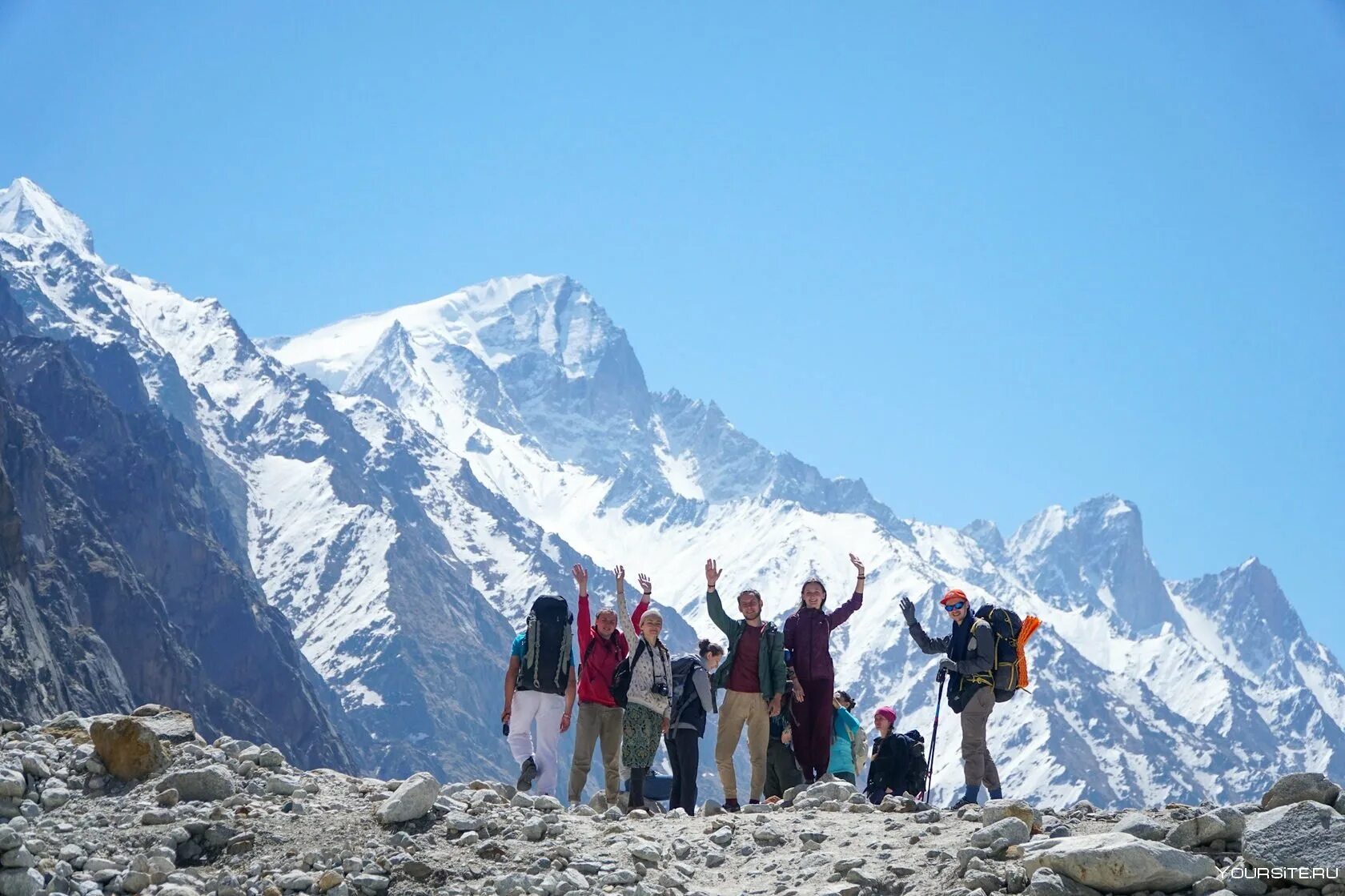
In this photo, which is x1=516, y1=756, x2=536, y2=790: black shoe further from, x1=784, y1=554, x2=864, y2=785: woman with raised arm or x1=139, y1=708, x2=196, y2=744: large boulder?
x1=139, y1=708, x2=196, y2=744: large boulder

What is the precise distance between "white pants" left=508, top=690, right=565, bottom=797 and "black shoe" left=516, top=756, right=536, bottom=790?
12 cm

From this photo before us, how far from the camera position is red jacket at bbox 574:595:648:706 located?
20.3m

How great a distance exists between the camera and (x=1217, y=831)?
523 inches

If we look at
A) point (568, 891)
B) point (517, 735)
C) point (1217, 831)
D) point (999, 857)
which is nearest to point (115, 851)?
point (568, 891)

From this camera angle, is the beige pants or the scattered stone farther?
the beige pants

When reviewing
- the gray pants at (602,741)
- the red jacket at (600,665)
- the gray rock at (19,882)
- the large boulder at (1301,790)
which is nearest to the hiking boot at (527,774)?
the gray pants at (602,741)

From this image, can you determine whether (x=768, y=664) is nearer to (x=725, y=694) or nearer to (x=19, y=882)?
(x=725, y=694)

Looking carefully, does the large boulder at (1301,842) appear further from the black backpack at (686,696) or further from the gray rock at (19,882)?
the gray rock at (19,882)

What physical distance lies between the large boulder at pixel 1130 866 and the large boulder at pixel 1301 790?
122 centimetres

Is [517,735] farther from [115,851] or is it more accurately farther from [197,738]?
[115,851]

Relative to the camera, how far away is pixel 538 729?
2039 centimetres

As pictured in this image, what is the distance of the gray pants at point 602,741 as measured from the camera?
20.3 meters

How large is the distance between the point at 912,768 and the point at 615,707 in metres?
4.08

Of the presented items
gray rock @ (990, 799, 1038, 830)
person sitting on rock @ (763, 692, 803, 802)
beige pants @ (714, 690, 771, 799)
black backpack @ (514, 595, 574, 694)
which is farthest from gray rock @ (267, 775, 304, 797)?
gray rock @ (990, 799, 1038, 830)
